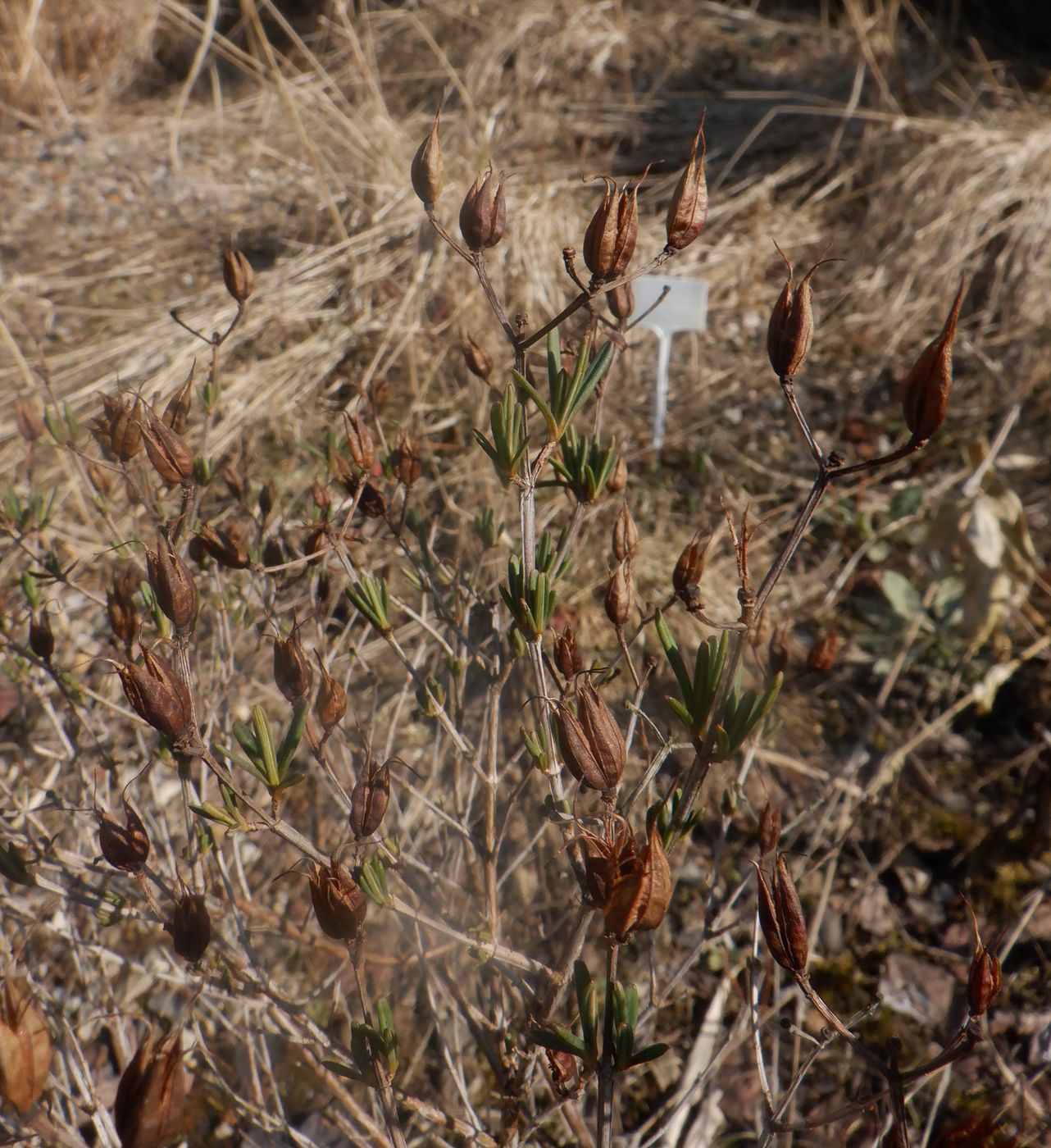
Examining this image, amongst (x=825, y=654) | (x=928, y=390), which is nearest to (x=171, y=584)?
(x=928, y=390)

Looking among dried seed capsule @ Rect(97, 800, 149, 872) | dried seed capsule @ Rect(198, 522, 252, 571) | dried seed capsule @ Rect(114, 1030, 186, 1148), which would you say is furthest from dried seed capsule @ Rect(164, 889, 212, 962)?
dried seed capsule @ Rect(198, 522, 252, 571)

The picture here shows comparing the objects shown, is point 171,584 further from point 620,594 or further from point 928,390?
point 928,390

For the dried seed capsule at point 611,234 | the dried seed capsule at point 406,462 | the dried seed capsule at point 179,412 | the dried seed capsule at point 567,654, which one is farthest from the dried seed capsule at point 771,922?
the dried seed capsule at point 179,412

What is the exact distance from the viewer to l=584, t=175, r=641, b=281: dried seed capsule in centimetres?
68

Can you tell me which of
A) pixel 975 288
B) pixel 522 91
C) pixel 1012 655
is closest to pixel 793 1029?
pixel 1012 655

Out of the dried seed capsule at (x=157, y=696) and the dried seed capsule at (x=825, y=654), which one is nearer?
the dried seed capsule at (x=157, y=696)

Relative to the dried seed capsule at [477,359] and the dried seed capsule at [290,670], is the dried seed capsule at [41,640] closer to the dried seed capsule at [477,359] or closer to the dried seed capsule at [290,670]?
the dried seed capsule at [290,670]

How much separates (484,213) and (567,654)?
365 millimetres

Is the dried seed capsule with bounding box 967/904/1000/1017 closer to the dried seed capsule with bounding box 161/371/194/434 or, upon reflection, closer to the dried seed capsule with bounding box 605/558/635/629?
the dried seed capsule with bounding box 605/558/635/629

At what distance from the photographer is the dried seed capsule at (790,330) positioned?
62 centimetres

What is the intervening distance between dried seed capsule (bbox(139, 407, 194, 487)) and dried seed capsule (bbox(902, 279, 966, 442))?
1.98ft

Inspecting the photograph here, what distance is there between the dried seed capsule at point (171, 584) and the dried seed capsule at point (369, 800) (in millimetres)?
185

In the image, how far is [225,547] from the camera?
0.93 m

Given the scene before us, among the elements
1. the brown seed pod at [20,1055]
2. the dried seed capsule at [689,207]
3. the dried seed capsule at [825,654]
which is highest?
the dried seed capsule at [689,207]
